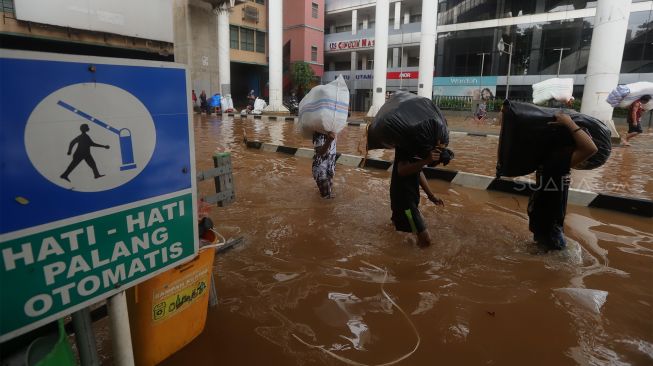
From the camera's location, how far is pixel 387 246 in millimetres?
3510

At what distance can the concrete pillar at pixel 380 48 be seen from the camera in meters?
21.1

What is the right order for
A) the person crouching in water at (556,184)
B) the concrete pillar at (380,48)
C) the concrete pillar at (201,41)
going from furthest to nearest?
the concrete pillar at (201,41), the concrete pillar at (380,48), the person crouching in water at (556,184)

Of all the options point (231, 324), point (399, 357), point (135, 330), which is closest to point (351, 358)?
point (399, 357)

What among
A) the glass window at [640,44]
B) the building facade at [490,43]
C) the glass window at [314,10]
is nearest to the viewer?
the glass window at [640,44]

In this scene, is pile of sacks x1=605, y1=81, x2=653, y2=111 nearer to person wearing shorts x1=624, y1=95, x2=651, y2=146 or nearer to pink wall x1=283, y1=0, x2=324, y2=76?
person wearing shorts x1=624, y1=95, x2=651, y2=146

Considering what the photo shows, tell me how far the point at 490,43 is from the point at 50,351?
3174 centimetres

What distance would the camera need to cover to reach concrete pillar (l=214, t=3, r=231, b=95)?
82.8ft

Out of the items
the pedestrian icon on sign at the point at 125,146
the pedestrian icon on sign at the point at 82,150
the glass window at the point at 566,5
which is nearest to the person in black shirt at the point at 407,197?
the pedestrian icon on sign at the point at 125,146

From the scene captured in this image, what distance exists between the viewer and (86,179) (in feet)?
4.13

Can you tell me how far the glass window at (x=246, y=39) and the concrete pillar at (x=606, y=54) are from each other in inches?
966

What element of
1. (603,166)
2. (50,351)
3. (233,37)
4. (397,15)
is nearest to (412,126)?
(50,351)

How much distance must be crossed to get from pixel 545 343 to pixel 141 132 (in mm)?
2324

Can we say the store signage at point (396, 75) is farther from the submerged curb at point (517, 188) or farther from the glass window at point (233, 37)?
the submerged curb at point (517, 188)

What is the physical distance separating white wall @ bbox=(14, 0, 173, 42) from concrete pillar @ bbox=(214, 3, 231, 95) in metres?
25.7
